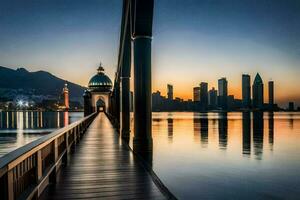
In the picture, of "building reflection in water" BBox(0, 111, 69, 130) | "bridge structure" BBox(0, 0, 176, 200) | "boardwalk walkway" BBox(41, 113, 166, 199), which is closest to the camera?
"bridge structure" BBox(0, 0, 176, 200)

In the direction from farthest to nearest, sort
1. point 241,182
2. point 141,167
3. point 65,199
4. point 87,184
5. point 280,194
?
point 241,182, point 280,194, point 141,167, point 87,184, point 65,199

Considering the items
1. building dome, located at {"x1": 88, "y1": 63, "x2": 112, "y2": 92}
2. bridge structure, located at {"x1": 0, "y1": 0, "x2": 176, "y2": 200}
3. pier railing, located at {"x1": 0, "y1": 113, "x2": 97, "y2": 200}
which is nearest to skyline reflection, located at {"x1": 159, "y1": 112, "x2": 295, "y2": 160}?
bridge structure, located at {"x1": 0, "y1": 0, "x2": 176, "y2": 200}

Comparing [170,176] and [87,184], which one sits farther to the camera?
[170,176]

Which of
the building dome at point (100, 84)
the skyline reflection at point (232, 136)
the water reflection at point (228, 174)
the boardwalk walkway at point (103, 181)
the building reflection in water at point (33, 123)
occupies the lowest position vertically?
the building reflection in water at point (33, 123)

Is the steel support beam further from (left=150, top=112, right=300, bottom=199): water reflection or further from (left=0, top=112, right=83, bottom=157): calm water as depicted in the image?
(left=0, top=112, right=83, bottom=157): calm water

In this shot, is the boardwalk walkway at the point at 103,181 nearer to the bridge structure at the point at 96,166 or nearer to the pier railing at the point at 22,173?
the bridge structure at the point at 96,166

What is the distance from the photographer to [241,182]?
12461 mm

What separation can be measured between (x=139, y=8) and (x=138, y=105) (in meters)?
3.57

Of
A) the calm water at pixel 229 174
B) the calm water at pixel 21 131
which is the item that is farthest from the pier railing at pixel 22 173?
the calm water at pixel 21 131

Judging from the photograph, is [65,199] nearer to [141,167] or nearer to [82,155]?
[141,167]

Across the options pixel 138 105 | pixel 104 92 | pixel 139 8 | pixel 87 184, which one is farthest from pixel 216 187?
pixel 104 92

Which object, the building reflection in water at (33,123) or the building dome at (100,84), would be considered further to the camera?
the building dome at (100,84)

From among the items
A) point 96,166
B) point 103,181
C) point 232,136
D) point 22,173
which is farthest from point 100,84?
point 22,173

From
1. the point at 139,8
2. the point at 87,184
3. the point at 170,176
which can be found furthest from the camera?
the point at 170,176
